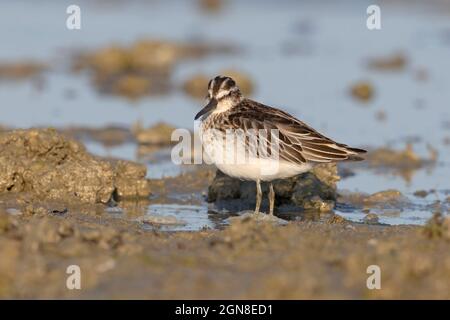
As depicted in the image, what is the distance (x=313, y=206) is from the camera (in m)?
10.5

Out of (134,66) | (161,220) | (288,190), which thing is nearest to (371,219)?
(288,190)

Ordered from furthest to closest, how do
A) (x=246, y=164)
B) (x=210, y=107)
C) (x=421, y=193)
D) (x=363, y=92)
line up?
(x=363, y=92) < (x=421, y=193) < (x=210, y=107) < (x=246, y=164)

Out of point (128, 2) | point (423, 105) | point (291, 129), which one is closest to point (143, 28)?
point (128, 2)

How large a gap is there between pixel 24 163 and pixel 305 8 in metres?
14.4

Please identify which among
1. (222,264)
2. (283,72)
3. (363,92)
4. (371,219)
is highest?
(283,72)

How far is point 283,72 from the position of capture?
18094mm

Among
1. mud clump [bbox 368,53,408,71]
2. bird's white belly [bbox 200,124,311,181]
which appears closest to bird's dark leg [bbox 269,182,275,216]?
bird's white belly [bbox 200,124,311,181]

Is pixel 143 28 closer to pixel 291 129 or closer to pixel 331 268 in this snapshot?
pixel 291 129

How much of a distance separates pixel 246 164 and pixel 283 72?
890 centimetres

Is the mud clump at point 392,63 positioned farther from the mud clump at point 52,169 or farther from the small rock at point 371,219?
the mud clump at point 52,169

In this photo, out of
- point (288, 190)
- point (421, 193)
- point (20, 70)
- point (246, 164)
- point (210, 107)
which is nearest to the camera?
point (246, 164)

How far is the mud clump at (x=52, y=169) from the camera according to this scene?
10203 mm

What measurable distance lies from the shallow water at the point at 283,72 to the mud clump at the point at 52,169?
0.69m

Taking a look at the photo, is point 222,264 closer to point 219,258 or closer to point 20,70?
point 219,258
